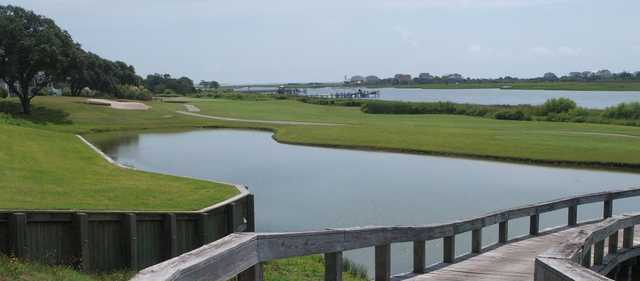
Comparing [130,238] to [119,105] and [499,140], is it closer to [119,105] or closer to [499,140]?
[499,140]

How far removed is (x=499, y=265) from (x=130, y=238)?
6.80 metres

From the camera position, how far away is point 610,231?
1047 centimetres

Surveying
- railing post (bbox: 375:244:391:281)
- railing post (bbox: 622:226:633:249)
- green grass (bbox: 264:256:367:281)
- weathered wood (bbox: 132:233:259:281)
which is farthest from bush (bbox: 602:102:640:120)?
weathered wood (bbox: 132:233:259:281)

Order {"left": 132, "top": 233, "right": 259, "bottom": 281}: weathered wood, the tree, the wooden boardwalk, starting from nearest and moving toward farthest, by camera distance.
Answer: {"left": 132, "top": 233, "right": 259, "bottom": 281}: weathered wood < the wooden boardwalk < the tree

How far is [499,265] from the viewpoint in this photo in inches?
426

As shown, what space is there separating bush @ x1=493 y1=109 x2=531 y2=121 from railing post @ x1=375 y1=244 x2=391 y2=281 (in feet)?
220

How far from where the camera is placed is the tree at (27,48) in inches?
2183

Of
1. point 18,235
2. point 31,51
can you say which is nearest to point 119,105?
point 31,51

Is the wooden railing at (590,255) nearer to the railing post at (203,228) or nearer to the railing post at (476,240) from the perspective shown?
the railing post at (476,240)

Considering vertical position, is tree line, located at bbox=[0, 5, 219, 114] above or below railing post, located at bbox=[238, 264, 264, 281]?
above

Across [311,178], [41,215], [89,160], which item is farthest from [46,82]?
[41,215]

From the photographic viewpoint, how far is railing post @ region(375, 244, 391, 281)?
8734 millimetres

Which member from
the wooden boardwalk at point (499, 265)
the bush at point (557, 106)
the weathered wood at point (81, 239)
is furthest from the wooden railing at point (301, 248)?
Result: the bush at point (557, 106)

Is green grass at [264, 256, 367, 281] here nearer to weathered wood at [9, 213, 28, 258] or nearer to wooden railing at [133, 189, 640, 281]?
wooden railing at [133, 189, 640, 281]
